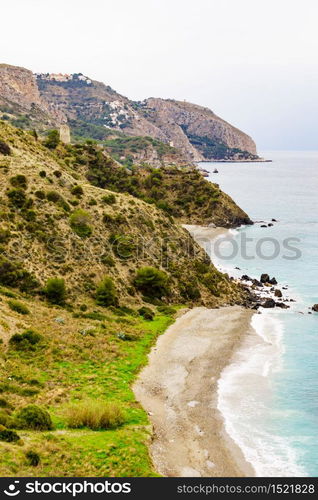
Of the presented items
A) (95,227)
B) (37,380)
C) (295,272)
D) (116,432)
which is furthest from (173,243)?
(116,432)

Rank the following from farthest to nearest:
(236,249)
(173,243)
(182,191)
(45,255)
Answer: (182,191)
(236,249)
(173,243)
(45,255)

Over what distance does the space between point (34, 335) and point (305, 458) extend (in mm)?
22509

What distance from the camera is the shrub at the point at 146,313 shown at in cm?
5441

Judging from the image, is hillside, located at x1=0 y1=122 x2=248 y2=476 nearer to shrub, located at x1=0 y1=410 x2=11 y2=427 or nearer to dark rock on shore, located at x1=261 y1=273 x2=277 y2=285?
shrub, located at x1=0 y1=410 x2=11 y2=427

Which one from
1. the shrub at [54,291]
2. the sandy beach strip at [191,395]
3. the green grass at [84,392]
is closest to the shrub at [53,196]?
the shrub at [54,291]

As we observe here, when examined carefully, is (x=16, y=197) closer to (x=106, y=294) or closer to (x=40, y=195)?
(x=40, y=195)

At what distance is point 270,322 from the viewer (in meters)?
58.7

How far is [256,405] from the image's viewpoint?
121 feet

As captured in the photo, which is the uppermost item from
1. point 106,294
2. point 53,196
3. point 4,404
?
point 53,196

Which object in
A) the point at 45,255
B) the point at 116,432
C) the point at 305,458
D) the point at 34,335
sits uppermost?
the point at 45,255

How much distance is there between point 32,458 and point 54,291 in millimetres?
29161

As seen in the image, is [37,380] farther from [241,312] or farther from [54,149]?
[54,149]

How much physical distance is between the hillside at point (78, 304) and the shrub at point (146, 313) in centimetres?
16

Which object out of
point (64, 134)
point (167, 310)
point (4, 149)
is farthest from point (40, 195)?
point (64, 134)
